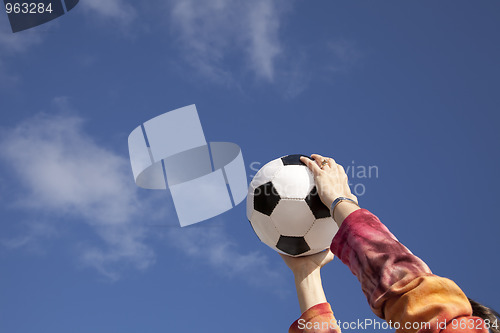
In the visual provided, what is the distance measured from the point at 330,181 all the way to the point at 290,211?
1.01 meters

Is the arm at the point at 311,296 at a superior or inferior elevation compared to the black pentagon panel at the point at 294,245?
inferior

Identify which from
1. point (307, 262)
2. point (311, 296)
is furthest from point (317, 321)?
point (307, 262)

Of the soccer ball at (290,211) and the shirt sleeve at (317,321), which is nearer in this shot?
the shirt sleeve at (317,321)

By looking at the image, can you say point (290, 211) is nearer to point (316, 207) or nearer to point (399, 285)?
point (316, 207)

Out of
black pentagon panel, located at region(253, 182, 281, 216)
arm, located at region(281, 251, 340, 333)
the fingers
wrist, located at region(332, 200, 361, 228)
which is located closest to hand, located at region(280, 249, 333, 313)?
arm, located at region(281, 251, 340, 333)

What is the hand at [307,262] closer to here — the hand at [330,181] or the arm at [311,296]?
the arm at [311,296]

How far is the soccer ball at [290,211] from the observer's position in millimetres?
4660

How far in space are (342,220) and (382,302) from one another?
670 millimetres

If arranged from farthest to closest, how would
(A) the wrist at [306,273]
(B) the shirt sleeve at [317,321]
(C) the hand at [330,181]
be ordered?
(A) the wrist at [306,273] → (B) the shirt sleeve at [317,321] → (C) the hand at [330,181]

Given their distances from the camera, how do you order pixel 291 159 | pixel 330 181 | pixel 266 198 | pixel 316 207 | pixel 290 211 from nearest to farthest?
pixel 330 181 → pixel 316 207 → pixel 290 211 → pixel 266 198 → pixel 291 159

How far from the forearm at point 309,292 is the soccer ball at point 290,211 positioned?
37 cm

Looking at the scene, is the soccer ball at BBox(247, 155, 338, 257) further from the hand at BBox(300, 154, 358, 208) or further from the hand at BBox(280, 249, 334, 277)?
the hand at BBox(300, 154, 358, 208)

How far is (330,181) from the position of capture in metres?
3.91

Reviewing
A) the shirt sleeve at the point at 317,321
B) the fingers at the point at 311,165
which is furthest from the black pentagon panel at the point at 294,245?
the fingers at the point at 311,165
